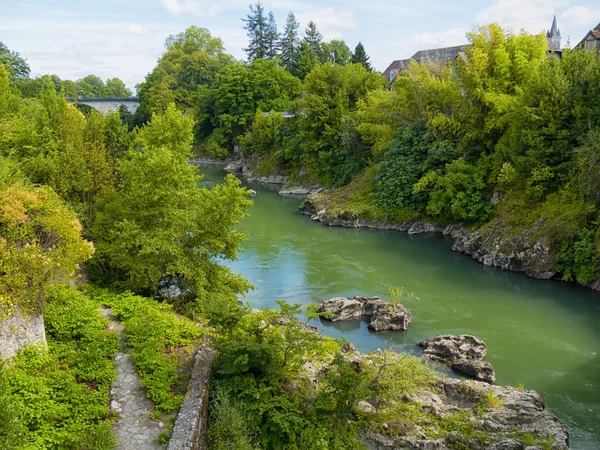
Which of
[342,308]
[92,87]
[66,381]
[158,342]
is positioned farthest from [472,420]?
[92,87]

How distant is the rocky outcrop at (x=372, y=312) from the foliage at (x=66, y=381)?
830cm

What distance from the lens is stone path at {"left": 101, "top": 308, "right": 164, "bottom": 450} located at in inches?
350

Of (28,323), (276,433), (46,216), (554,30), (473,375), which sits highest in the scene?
(554,30)

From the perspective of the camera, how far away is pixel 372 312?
19.0 meters

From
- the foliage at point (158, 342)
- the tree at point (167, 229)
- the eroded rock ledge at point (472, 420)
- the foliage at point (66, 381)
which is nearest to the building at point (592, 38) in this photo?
the eroded rock ledge at point (472, 420)

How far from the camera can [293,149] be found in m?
47.7

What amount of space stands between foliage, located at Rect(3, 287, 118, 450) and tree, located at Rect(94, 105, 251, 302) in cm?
252

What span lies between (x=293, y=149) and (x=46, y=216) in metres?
37.5

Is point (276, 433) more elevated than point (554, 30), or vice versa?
point (554, 30)

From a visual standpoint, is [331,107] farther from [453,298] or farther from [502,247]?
[453,298]


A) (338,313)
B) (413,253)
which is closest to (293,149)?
(413,253)

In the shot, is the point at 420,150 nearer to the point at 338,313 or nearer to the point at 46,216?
the point at 338,313

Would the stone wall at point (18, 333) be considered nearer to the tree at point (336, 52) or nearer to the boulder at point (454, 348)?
the boulder at point (454, 348)

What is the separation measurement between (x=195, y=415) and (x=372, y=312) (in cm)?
1078
